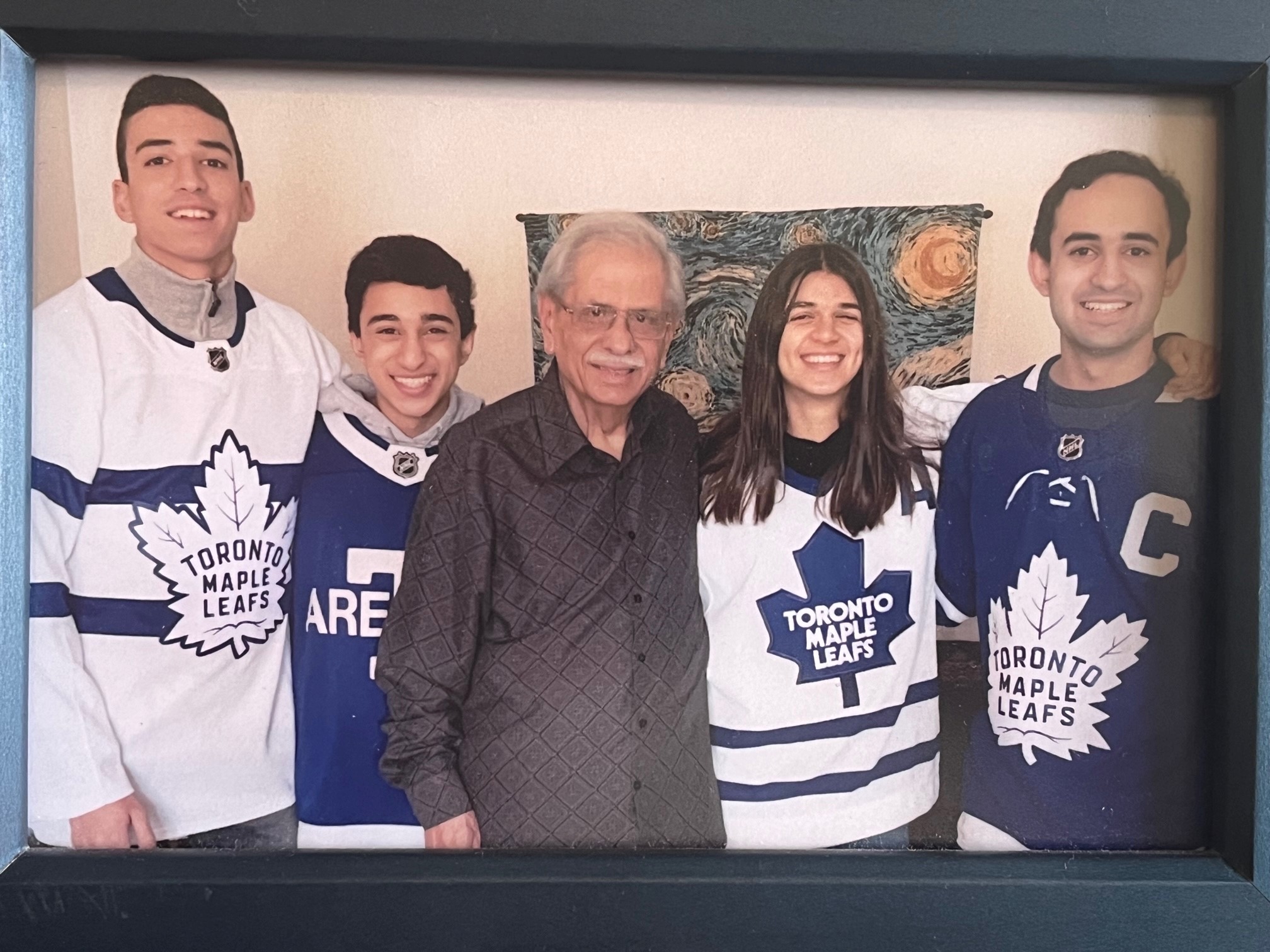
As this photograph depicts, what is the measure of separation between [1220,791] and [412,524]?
0.66 meters

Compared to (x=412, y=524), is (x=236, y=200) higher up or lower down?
higher up

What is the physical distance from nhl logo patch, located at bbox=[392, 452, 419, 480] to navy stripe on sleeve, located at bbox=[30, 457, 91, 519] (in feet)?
0.76

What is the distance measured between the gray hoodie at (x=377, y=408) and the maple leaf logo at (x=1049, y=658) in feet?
1.46

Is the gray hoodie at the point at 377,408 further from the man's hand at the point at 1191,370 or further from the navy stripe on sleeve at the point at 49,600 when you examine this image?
the man's hand at the point at 1191,370

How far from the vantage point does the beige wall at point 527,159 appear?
0.73 m

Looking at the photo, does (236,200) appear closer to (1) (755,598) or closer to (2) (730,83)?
(2) (730,83)

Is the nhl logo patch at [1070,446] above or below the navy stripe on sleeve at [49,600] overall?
above

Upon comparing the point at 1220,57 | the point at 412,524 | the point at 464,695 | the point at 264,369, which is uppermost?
the point at 1220,57

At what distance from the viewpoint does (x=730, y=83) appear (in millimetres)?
740


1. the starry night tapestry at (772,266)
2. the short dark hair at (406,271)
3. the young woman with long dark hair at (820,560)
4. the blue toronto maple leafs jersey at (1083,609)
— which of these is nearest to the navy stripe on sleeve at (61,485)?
the short dark hair at (406,271)

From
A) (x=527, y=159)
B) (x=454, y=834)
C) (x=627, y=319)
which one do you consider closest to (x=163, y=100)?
(x=527, y=159)

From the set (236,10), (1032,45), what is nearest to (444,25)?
(236,10)

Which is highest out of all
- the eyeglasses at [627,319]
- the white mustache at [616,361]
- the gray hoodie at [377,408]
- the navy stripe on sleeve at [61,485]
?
the eyeglasses at [627,319]

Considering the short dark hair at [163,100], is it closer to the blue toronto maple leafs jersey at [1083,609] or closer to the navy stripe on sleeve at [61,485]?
the navy stripe on sleeve at [61,485]
